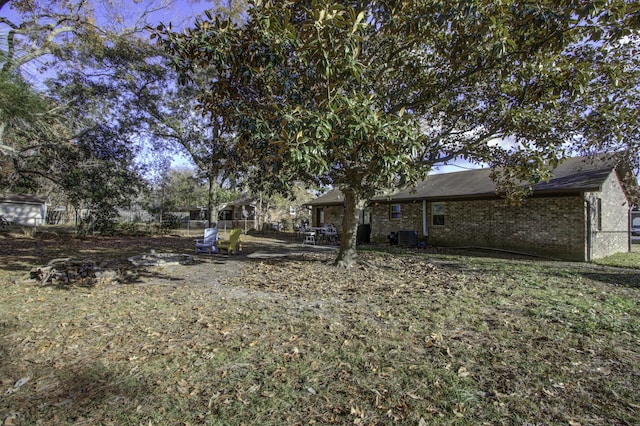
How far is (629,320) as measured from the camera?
4961mm

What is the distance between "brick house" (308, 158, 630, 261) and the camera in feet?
40.4

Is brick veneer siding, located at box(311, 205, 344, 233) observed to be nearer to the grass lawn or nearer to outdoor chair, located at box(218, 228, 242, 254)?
outdoor chair, located at box(218, 228, 242, 254)

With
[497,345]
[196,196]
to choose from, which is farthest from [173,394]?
[196,196]

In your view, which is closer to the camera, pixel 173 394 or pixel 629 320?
pixel 173 394

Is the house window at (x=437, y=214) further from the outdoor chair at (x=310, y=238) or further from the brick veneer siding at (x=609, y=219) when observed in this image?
the outdoor chair at (x=310, y=238)

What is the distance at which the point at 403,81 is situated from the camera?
918cm

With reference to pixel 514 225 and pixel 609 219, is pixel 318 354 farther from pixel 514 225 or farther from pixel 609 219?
pixel 609 219

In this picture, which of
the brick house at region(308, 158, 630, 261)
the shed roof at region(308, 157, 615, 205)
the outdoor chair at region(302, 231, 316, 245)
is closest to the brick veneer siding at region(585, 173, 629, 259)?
the brick house at region(308, 158, 630, 261)

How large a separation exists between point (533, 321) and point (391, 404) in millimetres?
3166

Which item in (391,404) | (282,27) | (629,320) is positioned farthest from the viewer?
(282,27)

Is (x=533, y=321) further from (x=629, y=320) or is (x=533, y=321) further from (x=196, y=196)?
(x=196, y=196)

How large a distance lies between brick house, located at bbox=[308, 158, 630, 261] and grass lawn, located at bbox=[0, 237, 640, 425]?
590cm

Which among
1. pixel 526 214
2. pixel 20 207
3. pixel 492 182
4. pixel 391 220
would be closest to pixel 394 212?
pixel 391 220

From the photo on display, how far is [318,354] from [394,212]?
51.0 feet
